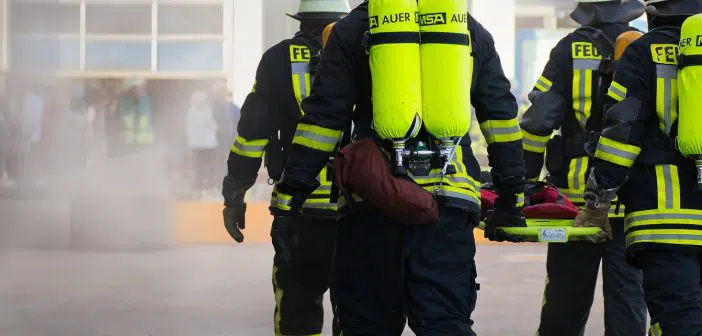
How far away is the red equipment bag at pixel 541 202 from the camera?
6527 mm

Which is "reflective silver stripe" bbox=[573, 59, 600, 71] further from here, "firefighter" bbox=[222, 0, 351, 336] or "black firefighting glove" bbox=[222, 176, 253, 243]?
"black firefighting glove" bbox=[222, 176, 253, 243]

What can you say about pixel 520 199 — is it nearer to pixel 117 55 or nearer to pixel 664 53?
pixel 664 53

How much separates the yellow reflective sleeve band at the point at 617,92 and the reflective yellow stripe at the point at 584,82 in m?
1.13

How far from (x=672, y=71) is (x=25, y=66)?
47.7 ft

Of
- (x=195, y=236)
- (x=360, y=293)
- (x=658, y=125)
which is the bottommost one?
(x=195, y=236)

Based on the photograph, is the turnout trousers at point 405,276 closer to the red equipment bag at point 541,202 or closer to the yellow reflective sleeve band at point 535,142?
the red equipment bag at point 541,202

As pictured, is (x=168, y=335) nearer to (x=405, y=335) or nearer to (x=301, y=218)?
(x=405, y=335)

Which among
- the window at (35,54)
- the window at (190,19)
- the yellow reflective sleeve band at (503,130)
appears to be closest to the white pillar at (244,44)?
the window at (190,19)

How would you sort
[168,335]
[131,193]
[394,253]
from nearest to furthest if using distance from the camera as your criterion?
[394,253] → [168,335] → [131,193]

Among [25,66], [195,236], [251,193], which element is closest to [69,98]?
[25,66]

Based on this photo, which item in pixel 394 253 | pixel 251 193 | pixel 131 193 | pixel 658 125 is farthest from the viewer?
pixel 251 193

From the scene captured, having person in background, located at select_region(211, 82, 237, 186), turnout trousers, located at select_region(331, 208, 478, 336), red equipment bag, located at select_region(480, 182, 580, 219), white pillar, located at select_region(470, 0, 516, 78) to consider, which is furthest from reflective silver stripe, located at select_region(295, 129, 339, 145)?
white pillar, located at select_region(470, 0, 516, 78)

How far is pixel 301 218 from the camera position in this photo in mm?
7078

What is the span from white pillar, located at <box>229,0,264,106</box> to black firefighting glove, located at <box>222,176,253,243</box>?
1537 cm
